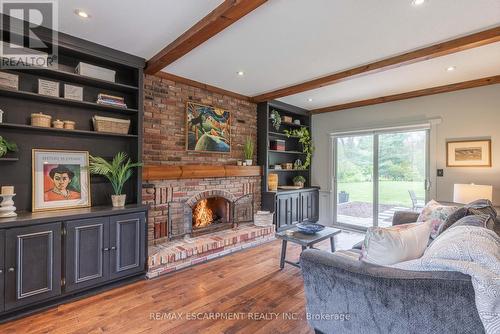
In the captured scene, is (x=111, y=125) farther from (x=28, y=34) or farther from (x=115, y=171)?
(x=28, y=34)

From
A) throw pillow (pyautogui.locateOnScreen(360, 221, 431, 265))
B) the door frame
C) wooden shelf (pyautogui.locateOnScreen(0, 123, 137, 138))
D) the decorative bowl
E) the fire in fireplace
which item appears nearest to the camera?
throw pillow (pyautogui.locateOnScreen(360, 221, 431, 265))

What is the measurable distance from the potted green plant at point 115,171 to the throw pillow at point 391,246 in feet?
8.05

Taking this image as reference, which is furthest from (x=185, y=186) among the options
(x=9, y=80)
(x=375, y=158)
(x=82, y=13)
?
(x=375, y=158)

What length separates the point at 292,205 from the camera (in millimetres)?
4840

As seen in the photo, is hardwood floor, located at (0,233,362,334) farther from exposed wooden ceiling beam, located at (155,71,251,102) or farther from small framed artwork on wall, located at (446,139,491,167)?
small framed artwork on wall, located at (446,139,491,167)

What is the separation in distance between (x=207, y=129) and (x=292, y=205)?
224 cm

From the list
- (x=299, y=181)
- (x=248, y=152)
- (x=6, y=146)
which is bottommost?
(x=299, y=181)

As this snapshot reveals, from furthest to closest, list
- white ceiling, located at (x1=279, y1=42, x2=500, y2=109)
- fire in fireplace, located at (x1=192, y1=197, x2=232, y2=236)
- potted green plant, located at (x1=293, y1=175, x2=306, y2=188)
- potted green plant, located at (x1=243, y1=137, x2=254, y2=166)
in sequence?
potted green plant, located at (x1=293, y1=175, x2=306, y2=188)
potted green plant, located at (x1=243, y1=137, x2=254, y2=166)
fire in fireplace, located at (x1=192, y1=197, x2=232, y2=236)
white ceiling, located at (x1=279, y1=42, x2=500, y2=109)

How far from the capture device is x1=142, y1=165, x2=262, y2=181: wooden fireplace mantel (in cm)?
312

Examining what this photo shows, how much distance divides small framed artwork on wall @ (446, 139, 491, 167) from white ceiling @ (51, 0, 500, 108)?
0.95m

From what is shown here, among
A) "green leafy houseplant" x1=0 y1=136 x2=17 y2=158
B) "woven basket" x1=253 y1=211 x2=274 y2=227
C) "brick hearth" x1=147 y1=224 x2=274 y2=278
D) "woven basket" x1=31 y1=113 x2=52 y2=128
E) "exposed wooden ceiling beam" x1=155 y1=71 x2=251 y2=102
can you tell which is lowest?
"brick hearth" x1=147 y1=224 x2=274 y2=278

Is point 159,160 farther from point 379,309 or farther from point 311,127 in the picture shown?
point 311,127

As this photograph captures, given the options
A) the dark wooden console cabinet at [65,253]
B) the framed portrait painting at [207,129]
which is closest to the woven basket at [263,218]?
the framed portrait painting at [207,129]

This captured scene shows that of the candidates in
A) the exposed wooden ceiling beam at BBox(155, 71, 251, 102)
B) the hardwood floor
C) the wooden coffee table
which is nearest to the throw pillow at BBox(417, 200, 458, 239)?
the wooden coffee table
